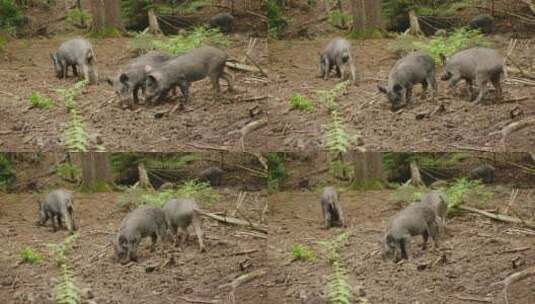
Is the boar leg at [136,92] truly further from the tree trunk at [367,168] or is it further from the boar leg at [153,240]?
the tree trunk at [367,168]

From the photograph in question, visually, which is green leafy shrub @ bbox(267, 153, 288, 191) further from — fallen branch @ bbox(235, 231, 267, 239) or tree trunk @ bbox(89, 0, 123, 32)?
tree trunk @ bbox(89, 0, 123, 32)

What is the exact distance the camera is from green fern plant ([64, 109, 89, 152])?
7.95 meters

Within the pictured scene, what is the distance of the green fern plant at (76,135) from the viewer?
795 centimetres

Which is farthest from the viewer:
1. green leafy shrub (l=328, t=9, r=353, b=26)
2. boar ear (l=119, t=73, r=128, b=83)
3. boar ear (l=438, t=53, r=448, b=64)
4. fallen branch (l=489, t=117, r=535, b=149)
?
green leafy shrub (l=328, t=9, r=353, b=26)

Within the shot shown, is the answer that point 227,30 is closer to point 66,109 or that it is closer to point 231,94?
point 231,94

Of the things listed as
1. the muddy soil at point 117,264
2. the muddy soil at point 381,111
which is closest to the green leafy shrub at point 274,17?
the muddy soil at point 381,111

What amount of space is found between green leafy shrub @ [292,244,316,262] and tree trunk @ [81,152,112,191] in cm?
155

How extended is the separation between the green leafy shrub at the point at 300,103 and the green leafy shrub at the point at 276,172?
40 centimetres

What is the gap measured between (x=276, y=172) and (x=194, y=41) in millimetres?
1214

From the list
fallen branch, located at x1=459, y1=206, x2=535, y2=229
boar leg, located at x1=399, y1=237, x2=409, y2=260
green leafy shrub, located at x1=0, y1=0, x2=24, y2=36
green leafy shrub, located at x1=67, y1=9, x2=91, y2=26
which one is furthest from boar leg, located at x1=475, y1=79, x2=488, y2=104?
green leafy shrub, located at x1=0, y1=0, x2=24, y2=36

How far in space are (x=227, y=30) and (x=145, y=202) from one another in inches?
59.1

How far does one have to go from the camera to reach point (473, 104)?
789 cm

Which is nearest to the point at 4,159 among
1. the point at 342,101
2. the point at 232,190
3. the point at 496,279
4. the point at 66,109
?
the point at 66,109

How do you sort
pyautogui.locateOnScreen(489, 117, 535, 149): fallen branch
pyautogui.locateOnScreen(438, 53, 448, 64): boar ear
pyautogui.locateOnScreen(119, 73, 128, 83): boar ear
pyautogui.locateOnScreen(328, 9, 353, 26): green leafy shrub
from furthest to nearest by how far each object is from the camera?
pyautogui.locateOnScreen(328, 9, 353, 26): green leafy shrub < pyautogui.locateOnScreen(438, 53, 448, 64): boar ear < pyautogui.locateOnScreen(119, 73, 128, 83): boar ear < pyautogui.locateOnScreen(489, 117, 535, 149): fallen branch
